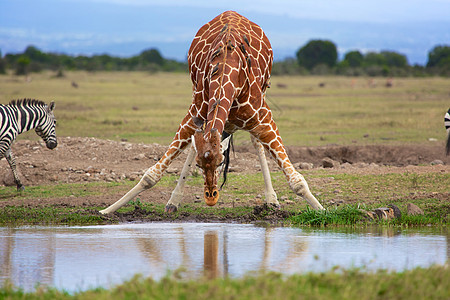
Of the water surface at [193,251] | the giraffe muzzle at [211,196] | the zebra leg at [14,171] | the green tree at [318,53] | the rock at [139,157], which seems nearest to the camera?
the water surface at [193,251]

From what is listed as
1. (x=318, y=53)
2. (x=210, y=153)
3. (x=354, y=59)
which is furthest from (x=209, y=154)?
(x=354, y=59)

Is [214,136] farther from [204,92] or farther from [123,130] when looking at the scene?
[123,130]

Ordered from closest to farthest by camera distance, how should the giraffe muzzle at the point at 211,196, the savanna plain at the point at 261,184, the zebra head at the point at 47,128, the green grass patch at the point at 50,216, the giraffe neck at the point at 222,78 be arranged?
the savanna plain at the point at 261,184, the giraffe muzzle at the point at 211,196, the giraffe neck at the point at 222,78, the green grass patch at the point at 50,216, the zebra head at the point at 47,128

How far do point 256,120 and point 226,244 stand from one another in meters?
1.96

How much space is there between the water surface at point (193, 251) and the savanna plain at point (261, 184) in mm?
475

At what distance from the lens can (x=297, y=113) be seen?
23094 mm

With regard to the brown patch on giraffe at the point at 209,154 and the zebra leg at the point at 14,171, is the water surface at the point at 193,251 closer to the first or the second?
the brown patch on giraffe at the point at 209,154

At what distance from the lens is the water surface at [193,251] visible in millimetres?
4992

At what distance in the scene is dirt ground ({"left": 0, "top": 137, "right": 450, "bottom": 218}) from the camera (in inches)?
432

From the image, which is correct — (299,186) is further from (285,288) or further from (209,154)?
(285,288)

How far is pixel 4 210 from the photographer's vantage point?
8516 mm

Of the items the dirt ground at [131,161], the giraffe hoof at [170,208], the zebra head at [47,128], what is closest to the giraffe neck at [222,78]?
the giraffe hoof at [170,208]

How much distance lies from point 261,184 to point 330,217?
9.94ft

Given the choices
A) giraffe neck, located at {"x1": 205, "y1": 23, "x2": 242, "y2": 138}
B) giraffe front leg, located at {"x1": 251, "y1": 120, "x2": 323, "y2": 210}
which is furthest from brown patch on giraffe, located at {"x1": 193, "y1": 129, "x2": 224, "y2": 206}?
giraffe front leg, located at {"x1": 251, "y1": 120, "x2": 323, "y2": 210}
